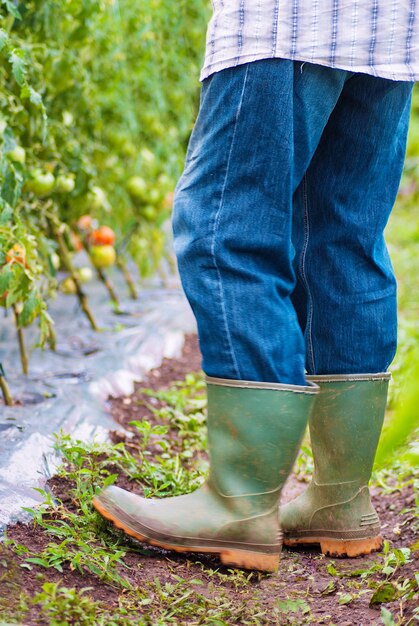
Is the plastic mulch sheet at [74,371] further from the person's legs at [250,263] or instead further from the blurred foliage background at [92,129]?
the person's legs at [250,263]

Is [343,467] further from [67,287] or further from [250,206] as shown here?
[67,287]

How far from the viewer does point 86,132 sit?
98.7 inches

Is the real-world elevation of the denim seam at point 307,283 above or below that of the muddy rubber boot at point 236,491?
above

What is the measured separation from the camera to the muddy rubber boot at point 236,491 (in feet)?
3.57

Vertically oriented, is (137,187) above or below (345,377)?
below

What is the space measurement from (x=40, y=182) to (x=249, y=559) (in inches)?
45.2

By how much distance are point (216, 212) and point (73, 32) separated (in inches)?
51.6

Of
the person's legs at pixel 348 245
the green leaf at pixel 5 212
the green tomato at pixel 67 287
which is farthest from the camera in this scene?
the green tomato at pixel 67 287

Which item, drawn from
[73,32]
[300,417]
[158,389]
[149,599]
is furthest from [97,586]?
[73,32]

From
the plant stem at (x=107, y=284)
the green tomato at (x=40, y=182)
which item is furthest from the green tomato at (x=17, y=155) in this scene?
the plant stem at (x=107, y=284)

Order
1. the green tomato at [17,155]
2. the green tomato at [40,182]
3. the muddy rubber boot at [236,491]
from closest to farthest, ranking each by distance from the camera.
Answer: the muddy rubber boot at [236,491] < the green tomato at [17,155] < the green tomato at [40,182]

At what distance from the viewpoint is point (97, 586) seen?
3.48 feet

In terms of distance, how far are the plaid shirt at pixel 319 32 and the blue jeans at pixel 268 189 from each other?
0.07 feet

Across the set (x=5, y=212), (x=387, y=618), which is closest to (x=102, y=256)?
(x=5, y=212)
